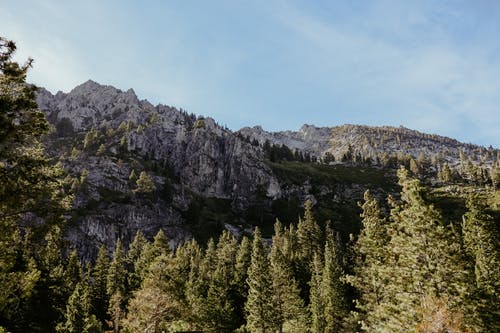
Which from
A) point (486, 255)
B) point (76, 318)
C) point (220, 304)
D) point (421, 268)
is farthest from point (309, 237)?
point (421, 268)

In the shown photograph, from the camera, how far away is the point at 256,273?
5888 cm

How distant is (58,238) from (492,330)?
110 feet

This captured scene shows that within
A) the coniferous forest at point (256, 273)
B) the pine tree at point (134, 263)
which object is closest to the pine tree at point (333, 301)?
the coniferous forest at point (256, 273)

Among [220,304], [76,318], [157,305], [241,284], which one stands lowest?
[76,318]

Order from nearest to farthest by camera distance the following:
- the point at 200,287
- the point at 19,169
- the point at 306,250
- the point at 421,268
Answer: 1. the point at 19,169
2. the point at 421,268
3. the point at 200,287
4. the point at 306,250

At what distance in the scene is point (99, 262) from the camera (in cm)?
8969

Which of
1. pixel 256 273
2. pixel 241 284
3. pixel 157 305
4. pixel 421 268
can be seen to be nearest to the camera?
pixel 421 268

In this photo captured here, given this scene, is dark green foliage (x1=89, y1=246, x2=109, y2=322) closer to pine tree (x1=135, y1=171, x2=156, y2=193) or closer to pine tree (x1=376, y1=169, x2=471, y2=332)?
pine tree (x1=376, y1=169, x2=471, y2=332)

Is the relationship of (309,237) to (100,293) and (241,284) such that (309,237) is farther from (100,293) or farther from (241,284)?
(100,293)

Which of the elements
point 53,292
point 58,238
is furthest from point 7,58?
point 53,292

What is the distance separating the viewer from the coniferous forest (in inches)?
749

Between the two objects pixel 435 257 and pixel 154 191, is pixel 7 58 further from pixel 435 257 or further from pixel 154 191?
pixel 154 191

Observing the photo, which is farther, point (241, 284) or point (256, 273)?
point (241, 284)

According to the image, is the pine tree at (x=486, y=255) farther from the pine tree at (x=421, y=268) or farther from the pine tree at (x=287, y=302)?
the pine tree at (x=287, y=302)
